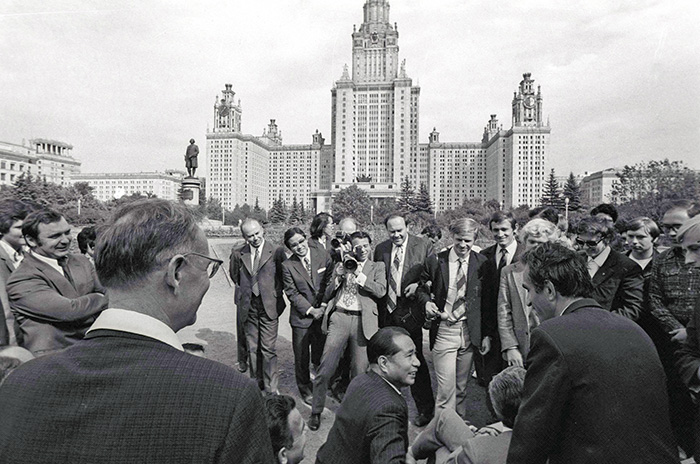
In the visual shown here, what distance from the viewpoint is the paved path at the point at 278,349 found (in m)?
4.30

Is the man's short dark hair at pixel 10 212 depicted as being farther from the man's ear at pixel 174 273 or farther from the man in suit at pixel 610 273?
the man in suit at pixel 610 273

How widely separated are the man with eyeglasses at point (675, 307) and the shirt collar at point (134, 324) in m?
3.07

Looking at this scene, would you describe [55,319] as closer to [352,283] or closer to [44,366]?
[44,366]

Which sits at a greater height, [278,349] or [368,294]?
[368,294]

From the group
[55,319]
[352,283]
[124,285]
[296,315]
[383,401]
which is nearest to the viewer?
[124,285]

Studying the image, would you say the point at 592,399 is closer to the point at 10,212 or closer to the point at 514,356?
the point at 514,356

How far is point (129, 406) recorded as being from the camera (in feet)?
2.87

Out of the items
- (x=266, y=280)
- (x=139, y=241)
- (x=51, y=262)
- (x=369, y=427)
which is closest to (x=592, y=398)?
(x=369, y=427)

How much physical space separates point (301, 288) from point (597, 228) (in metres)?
3.09

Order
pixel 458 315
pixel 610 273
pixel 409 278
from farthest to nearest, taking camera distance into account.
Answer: pixel 409 278, pixel 458 315, pixel 610 273

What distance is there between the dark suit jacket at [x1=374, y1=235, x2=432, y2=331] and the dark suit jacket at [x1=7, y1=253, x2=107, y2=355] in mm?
2773

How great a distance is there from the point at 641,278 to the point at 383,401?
261 cm

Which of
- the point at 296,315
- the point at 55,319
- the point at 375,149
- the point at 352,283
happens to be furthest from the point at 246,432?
the point at 375,149

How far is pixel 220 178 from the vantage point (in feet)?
354
